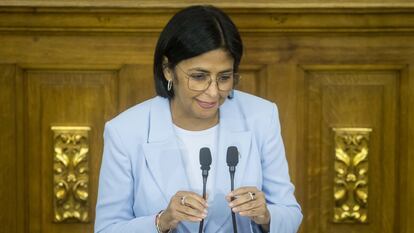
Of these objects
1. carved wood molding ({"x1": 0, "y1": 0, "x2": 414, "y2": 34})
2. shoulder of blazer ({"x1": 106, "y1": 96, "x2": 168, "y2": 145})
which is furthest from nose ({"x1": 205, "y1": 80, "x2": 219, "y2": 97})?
carved wood molding ({"x1": 0, "y1": 0, "x2": 414, "y2": 34})

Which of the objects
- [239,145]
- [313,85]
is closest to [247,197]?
[239,145]

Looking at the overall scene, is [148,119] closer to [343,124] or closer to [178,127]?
[178,127]

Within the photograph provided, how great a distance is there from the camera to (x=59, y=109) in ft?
10.4

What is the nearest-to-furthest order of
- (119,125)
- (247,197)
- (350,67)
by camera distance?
(247,197) → (119,125) → (350,67)

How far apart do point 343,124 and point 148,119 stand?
977mm

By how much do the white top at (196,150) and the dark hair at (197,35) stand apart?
0.75ft

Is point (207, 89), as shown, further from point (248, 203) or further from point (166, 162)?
point (248, 203)

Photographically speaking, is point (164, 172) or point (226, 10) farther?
point (226, 10)

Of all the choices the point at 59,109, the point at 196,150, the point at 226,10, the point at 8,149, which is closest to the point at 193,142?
the point at 196,150

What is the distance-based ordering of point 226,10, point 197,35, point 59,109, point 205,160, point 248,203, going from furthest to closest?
point 59,109 < point 226,10 < point 197,35 < point 248,203 < point 205,160

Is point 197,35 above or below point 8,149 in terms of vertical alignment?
above

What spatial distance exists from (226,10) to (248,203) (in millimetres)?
1092

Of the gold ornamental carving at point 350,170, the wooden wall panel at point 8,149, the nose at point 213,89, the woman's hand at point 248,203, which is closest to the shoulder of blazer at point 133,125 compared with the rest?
the nose at point 213,89

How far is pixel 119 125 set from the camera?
2.39 m
